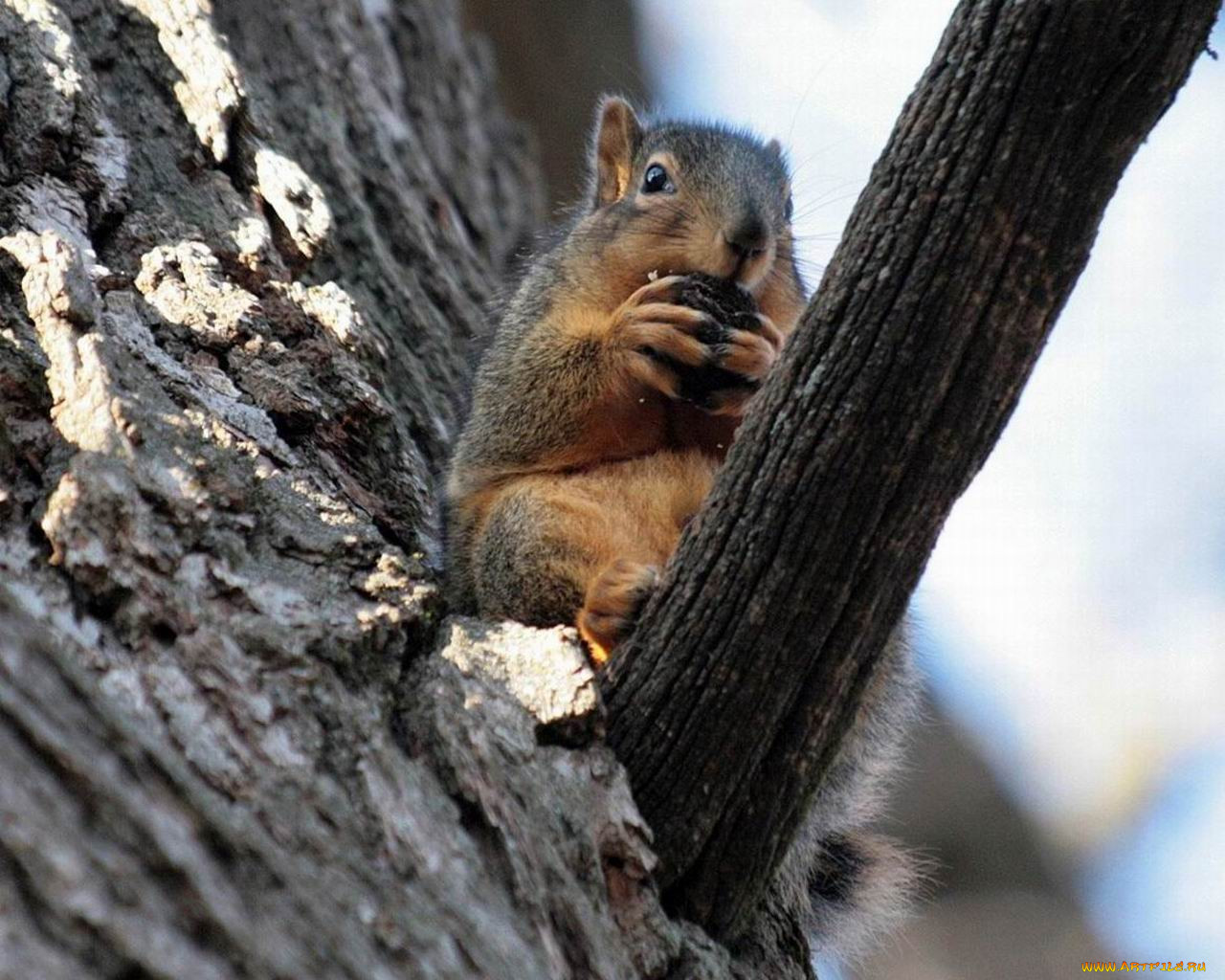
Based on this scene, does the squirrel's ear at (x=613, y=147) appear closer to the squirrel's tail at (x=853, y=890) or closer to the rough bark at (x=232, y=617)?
the rough bark at (x=232, y=617)

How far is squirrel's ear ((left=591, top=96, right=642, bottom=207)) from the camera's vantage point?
400 centimetres

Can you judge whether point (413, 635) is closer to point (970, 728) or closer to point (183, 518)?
point (183, 518)

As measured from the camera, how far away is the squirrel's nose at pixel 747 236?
3266mm

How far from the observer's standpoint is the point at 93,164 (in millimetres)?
3199

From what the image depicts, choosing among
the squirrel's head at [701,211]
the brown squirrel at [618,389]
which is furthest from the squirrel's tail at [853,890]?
the squirrel's head at [701,211]

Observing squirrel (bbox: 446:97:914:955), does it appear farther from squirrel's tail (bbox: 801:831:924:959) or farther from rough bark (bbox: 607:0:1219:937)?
rough bark (bbox: 607:0:1219:937)

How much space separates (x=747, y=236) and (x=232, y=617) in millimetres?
1522

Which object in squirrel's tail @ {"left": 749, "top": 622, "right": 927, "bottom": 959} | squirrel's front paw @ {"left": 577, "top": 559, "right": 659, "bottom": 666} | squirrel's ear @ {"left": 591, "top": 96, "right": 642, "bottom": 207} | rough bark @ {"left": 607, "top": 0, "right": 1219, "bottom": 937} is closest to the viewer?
rough bark @ {"left": 607, "top": 0, "right": 1219, "bottom": 937}

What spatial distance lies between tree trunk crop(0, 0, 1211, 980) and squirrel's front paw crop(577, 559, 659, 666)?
15 centimetres

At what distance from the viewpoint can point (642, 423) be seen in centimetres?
320

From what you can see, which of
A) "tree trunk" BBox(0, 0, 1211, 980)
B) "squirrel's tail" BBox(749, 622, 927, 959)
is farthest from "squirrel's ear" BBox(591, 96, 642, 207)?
"squirrel's tail" BBox(749, 622, 927, 959)

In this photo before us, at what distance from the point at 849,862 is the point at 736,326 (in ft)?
3.93

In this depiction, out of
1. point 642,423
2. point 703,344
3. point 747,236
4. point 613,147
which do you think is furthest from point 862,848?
point 613,147

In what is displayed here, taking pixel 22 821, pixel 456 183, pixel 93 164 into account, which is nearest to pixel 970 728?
pixel 456 183
